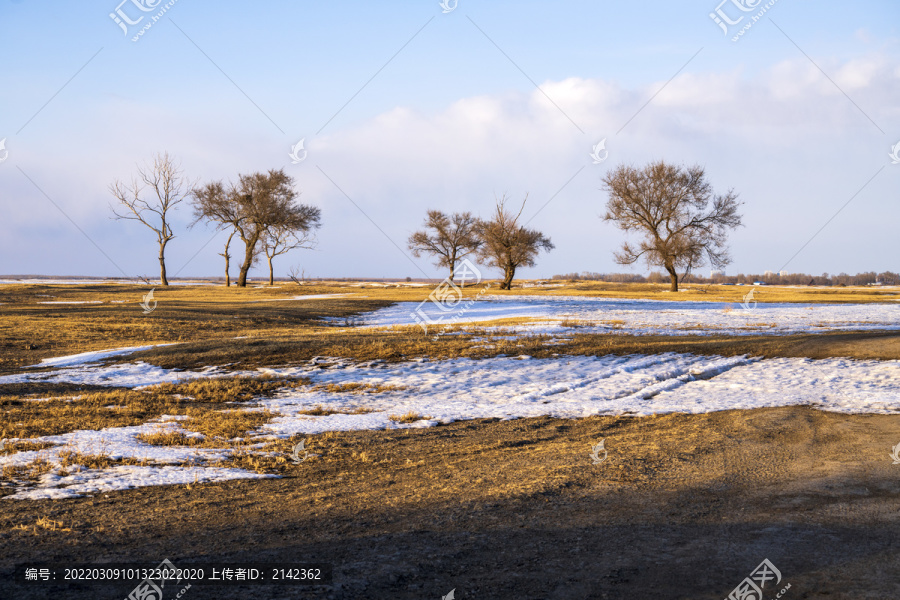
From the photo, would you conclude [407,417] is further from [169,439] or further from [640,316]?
[640,316]

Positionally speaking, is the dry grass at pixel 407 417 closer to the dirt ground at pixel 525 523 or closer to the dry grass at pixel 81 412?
the dirt ground at pixel 525 523

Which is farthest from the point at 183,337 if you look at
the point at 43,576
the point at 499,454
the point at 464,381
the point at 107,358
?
the point at 43,576

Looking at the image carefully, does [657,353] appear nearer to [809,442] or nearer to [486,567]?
[809,442]

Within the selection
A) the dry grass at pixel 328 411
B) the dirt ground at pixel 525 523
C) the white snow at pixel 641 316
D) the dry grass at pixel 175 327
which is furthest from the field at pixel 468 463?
the white snow at pixel 641 316

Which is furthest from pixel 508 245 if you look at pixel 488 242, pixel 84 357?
pixel 84 357

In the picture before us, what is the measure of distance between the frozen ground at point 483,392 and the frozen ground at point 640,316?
744cm

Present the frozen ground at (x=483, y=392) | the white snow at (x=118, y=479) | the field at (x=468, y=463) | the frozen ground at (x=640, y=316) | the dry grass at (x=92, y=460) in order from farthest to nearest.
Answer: the frozen ground at (x=640, y=316) → the frozen ground at (x=483, y=392) → the dry grass at (x=92, y=460) → the white snow at (x=118, y=479) → the field at (x=468, y=463)

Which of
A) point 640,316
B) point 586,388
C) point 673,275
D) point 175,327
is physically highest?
point 673,275

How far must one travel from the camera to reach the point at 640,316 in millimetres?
31531

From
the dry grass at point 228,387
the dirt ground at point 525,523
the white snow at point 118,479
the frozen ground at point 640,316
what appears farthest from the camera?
the frozen ground at point 640,316

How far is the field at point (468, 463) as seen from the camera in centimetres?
515

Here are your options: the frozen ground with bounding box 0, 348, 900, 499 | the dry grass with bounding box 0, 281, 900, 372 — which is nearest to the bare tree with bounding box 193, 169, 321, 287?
the dry grass with bounding box 0, 281, 900, 372

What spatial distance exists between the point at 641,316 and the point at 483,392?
19290mm

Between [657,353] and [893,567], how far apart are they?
14.0 meters
